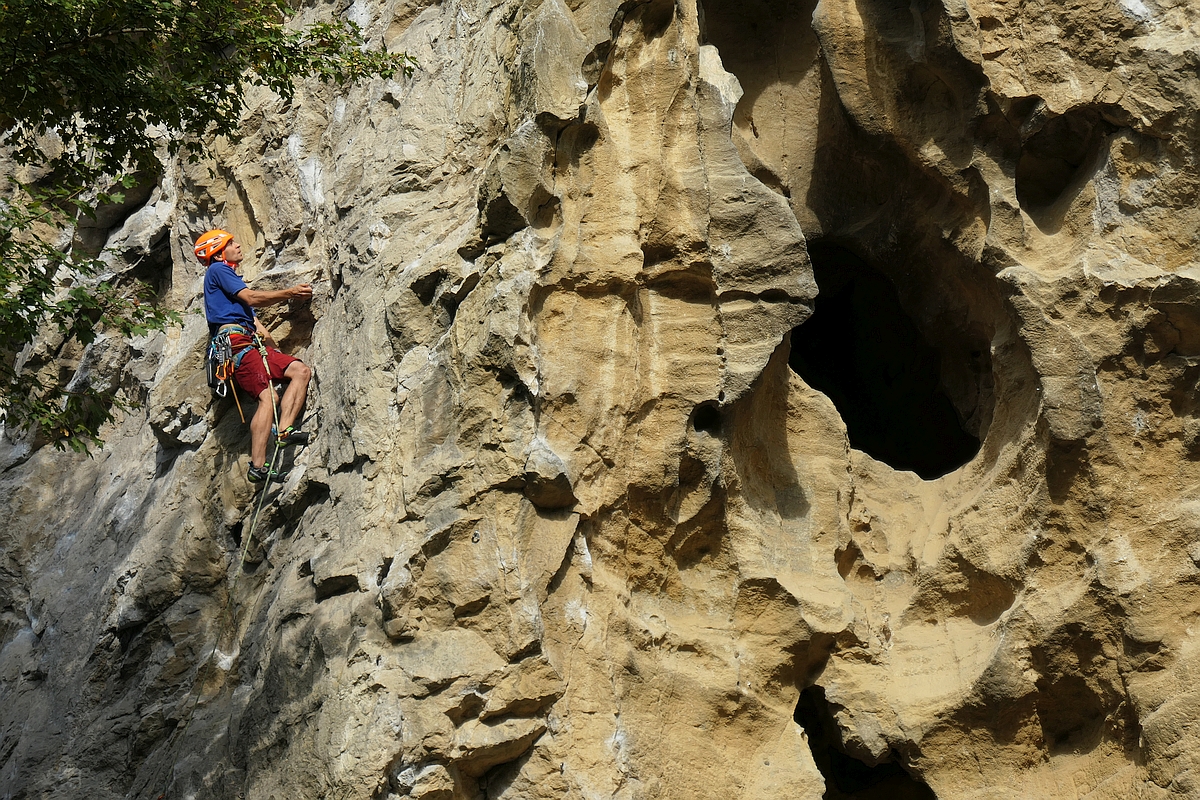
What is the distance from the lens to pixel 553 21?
21.5ft

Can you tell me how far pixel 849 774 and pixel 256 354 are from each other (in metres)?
5.02

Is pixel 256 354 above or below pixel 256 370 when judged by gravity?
above

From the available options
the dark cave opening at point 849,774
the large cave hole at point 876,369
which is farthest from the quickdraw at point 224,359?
the dark cave opening at point 849,774

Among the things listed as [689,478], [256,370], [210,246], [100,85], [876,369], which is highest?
[100,85]

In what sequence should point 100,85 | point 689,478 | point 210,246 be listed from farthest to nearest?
point 210,246 < point 100,85 < point 689,478

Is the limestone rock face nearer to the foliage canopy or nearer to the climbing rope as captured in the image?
the climbing rope

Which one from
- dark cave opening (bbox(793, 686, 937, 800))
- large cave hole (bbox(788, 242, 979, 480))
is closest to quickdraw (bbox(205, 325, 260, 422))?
large cave hole (bbox(788, 242, 979, 480))

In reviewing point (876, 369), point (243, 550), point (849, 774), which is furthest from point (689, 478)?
point (876, 369)

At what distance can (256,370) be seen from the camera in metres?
7.68

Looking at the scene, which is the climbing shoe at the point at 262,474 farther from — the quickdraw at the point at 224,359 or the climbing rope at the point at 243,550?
the quickdraw at the point at 224,359

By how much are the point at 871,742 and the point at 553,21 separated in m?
4.69

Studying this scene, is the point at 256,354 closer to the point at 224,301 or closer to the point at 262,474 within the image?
the point at 224,301

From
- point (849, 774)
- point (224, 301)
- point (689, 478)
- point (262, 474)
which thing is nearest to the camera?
point (689, 478)

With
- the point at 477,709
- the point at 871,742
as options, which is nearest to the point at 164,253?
the point at 477,709
